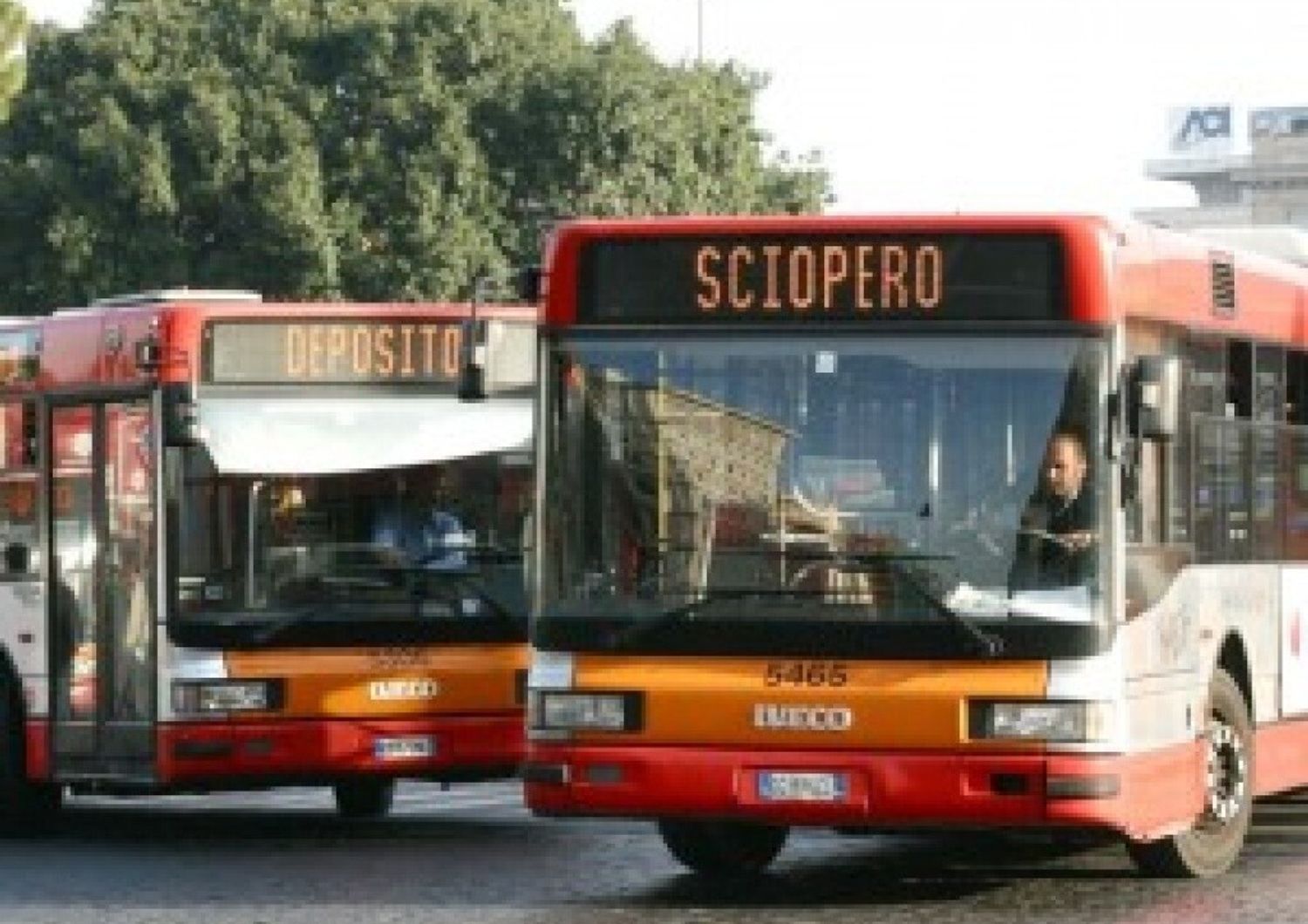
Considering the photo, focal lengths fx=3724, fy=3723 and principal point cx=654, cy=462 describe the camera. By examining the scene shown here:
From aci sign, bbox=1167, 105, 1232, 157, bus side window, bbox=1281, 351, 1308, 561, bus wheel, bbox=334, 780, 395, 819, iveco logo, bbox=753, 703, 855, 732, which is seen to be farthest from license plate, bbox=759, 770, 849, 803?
aci sign, bbox=1167, 105, 1232, 157

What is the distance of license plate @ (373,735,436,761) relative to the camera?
17203 millimetres

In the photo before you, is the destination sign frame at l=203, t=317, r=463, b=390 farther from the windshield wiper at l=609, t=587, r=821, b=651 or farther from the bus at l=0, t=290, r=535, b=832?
the windshield wiper at l=609, t=587, r=821, b=651

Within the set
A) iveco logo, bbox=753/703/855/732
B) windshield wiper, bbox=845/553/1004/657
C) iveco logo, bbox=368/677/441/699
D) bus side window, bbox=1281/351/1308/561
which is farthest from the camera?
iveco logo, bbox=368/677/441/699

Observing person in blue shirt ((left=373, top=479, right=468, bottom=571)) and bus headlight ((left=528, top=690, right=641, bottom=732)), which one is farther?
person in blue shirt ((left=373, top=479, right=468, bottom=571))

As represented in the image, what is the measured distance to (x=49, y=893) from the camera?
14.9 m

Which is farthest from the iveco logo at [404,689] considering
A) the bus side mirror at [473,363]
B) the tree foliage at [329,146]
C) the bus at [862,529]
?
the tree foliage at [329,146]

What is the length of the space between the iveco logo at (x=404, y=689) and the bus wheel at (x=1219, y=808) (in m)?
4.11

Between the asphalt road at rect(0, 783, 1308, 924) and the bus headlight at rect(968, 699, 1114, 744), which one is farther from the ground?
the bus headlight at rect(968, 699, 1114, 744)

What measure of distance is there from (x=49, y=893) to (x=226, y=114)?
45783 mm

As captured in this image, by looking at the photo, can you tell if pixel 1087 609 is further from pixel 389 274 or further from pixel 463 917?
pixel 389 274

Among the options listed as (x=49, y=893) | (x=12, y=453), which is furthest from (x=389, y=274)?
(x=49, y=893)

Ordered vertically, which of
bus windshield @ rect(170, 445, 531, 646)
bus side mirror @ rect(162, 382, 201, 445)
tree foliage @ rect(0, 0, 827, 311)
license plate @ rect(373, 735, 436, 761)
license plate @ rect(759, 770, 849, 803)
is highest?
tree foliage @ rect(0, 0, 827, 311)

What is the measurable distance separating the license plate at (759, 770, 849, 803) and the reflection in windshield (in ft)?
14.7

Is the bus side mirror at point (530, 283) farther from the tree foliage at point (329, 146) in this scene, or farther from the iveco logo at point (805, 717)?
the tree foliage at point (329, 146)
